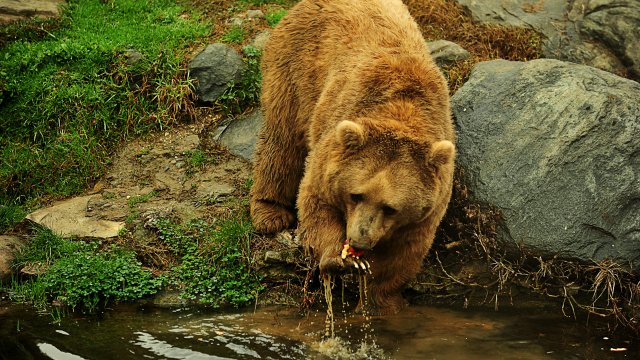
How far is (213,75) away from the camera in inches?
358

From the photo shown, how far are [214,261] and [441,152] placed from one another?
2.51 meters

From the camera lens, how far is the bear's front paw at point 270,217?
24.2 feet

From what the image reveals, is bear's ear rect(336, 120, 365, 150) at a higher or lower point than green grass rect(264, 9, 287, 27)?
lower

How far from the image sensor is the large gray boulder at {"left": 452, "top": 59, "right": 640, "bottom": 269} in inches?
263

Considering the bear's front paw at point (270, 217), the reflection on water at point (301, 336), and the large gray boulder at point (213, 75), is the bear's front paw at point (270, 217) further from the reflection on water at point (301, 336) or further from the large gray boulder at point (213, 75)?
the large gray boulder at point (213, 75)

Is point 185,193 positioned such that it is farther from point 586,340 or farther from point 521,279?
point 586,340

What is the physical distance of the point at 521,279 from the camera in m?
6.86

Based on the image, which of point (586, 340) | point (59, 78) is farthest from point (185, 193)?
point (586, 340)

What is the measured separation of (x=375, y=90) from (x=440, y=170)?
807 mm

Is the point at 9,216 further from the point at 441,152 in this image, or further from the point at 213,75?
the point at 441,152

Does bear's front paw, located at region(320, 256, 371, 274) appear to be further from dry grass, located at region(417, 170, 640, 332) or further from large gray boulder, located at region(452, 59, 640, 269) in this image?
large gray boulder, located at region(452, 59, 640, 269)

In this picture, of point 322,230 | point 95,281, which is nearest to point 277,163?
point 322,230

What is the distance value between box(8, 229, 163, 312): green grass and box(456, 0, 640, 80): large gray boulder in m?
4.97

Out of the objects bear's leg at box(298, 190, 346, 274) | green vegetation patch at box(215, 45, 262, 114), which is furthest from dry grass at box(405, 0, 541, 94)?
bear's leg at box(298, 190, 346, 274)
